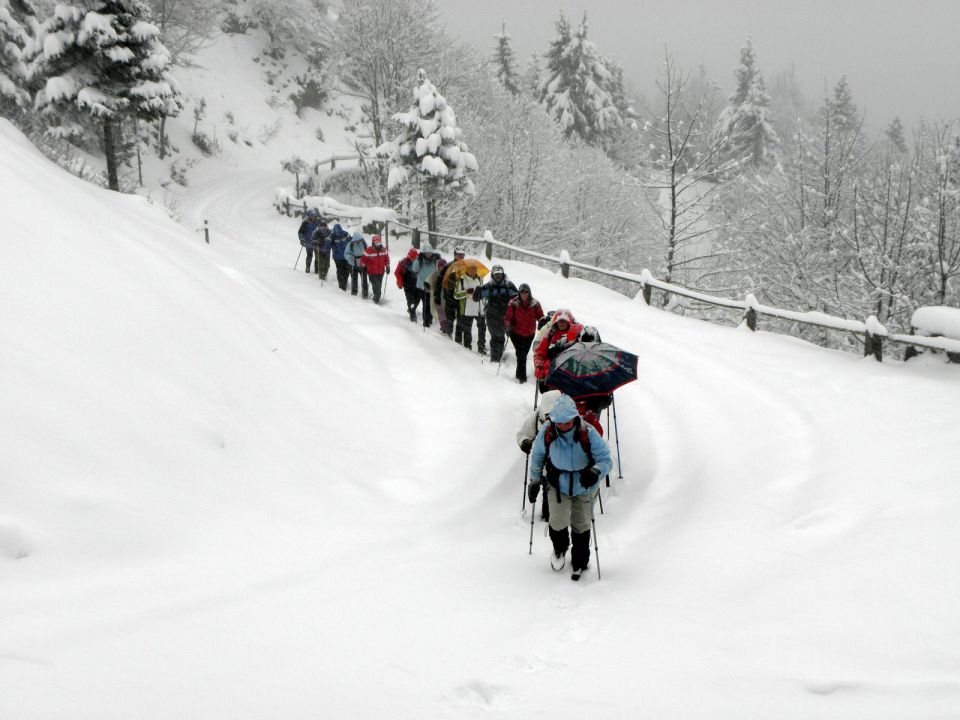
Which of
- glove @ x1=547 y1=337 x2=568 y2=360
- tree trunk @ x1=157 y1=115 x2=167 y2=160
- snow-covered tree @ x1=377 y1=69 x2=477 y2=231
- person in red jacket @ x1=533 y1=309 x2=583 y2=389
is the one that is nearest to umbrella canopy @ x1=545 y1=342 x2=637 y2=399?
glove @ x1=547 y1=337 x2=568 y2=360

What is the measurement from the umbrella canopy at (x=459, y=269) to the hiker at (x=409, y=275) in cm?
141

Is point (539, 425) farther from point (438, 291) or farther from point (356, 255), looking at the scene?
point (356, 255)

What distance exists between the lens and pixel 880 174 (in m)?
22.5

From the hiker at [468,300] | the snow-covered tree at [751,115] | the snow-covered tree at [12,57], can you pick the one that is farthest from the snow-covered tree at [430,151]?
the snow-covered tree at [751,115]

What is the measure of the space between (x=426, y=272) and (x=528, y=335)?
384 centimetres

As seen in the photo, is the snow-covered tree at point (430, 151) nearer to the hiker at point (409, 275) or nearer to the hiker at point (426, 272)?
the hiker at point (409, 275)

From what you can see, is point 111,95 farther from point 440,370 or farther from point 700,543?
point 700,543

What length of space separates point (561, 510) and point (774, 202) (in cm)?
2302

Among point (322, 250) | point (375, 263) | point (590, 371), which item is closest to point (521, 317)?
point (590, 371)

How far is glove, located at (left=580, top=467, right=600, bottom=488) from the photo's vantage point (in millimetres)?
5785

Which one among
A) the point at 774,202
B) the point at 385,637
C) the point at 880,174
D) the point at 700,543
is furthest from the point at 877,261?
the point at 385,637

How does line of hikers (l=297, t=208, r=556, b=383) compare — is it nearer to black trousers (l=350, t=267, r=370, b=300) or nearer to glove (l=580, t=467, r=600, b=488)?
black trousers (l=350, t=267, r=370, b=300)

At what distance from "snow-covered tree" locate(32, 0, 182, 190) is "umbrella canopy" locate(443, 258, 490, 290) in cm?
1425

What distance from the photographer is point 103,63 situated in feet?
68.4
